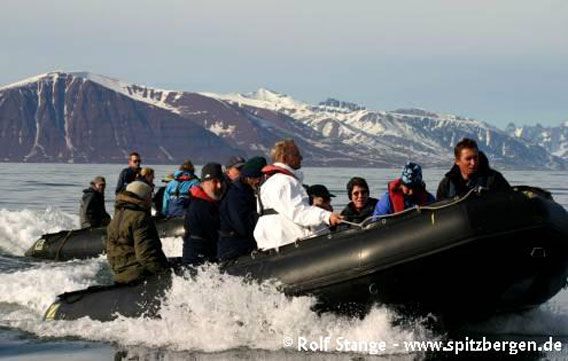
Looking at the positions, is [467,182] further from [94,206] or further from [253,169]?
[94,206]

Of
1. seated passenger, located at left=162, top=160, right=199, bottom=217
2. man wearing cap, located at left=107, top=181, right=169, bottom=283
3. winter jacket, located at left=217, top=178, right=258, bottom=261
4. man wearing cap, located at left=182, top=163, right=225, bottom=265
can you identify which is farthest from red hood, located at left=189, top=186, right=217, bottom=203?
seated passenger, located at left=162, top=160, right=199, bottom=217

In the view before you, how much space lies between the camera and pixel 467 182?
9.78m

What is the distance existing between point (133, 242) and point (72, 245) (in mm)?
8966

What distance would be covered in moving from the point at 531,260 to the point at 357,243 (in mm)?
1534

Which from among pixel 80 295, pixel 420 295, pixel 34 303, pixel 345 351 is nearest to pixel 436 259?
pixel 420 295

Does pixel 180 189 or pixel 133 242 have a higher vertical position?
pixel 180 189

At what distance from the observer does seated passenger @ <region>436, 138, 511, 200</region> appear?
9641mm

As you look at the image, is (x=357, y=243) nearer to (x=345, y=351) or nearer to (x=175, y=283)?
(x=345, y=351)

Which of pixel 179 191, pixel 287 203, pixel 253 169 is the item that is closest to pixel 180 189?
pixel 179 191

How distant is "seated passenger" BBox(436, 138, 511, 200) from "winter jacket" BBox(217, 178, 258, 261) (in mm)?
1857

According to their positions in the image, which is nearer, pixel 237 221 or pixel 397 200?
pixel 237 221

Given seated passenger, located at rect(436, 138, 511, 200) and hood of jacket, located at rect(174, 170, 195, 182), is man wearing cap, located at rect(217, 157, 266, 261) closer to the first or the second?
seated passenger, located at rect(436, 138, 511, 200)

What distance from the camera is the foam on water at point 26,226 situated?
70.6 feet

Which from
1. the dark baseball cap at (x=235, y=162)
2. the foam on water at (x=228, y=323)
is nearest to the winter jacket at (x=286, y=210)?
the foam on water at (x=228, y=323)
